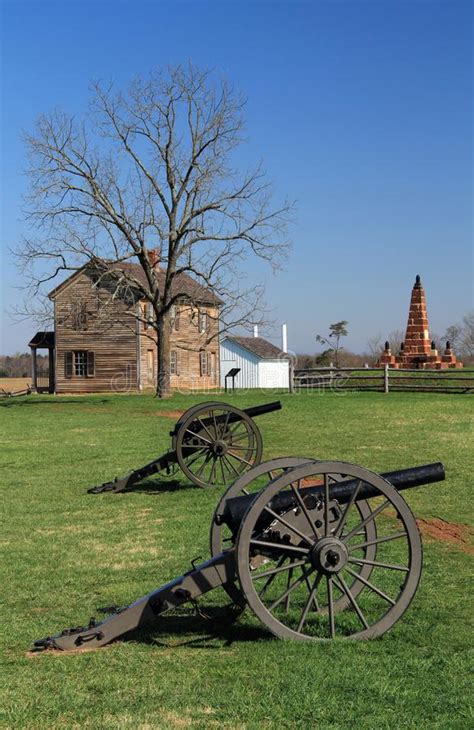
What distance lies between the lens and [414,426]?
69.4 feet

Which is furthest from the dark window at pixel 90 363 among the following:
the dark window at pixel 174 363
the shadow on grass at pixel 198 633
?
the shadow on grass at pixel 198 633

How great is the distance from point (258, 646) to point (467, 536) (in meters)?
4.38

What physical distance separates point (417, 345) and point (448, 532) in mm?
39386

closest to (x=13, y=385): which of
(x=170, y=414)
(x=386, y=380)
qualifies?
(x=386, y=380)

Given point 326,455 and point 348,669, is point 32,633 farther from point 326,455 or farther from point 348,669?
point 326,455

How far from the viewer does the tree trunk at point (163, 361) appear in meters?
36.2

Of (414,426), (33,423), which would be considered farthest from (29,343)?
(414,426)

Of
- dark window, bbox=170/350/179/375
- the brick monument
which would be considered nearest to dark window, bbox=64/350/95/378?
dark window, bbox=170/350/179/375

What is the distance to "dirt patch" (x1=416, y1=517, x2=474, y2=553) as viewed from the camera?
28.7 feet

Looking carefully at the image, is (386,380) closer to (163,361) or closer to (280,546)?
(163,361)

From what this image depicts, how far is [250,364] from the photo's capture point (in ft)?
197

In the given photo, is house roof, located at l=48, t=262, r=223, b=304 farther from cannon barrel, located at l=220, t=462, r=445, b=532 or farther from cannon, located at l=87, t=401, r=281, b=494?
cannon barrel, located at l=220, t=462, r=445, b=532

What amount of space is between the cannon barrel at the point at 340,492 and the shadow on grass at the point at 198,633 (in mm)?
737

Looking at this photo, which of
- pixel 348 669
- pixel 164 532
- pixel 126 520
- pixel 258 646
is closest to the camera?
pixel 348 669
